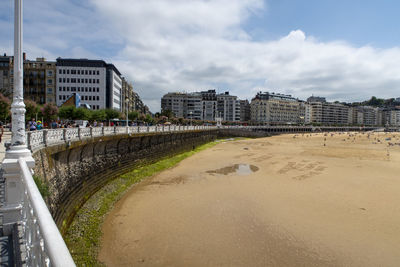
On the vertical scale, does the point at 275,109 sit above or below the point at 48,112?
above

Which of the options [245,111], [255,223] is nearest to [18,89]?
[255,223]

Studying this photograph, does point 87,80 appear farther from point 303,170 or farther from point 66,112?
point 303,170

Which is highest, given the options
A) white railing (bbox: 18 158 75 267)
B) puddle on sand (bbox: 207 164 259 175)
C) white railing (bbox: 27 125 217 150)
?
white railing (bbox: 27 125 217 150)

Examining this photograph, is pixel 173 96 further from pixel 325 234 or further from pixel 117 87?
pixel 325 234

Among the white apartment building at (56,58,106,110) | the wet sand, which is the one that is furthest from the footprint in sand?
the white apartment building at (56,58,106,110)

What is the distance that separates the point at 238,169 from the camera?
27.5 meters

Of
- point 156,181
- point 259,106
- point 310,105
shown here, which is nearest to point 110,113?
point 156,181

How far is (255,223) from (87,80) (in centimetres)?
6870

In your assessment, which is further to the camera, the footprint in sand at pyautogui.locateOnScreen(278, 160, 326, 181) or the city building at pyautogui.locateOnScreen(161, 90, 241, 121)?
the city building at pyautogui.locateOnScreen(161, 90, 241, 121)

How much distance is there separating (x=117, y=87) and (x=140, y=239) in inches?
2924

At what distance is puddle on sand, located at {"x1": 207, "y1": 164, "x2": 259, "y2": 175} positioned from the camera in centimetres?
2569

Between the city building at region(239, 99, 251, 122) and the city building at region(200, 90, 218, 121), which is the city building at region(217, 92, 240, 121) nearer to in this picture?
the city building at region(200, 90, 218, 121)

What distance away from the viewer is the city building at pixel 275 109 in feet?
494

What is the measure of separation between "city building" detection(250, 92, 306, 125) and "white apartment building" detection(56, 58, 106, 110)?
97.0m
